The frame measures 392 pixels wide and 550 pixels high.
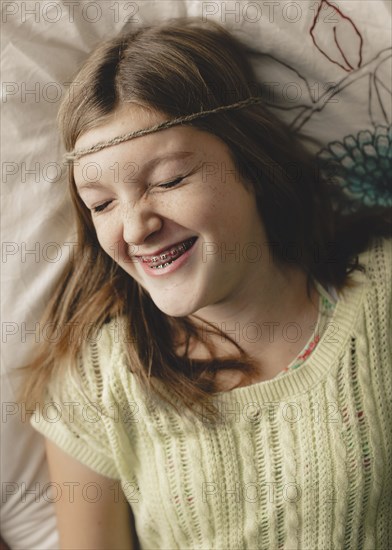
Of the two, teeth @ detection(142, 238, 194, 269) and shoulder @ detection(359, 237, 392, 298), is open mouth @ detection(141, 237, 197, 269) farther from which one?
shoulder @ detection(359, 237, 392, 298)

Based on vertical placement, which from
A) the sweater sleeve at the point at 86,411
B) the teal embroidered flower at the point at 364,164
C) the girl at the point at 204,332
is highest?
the teal embroidered flower at the point at 364,164

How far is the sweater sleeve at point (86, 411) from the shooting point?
1.05 m

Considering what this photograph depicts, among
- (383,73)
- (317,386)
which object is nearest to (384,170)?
(383,73)

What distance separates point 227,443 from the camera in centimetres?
103

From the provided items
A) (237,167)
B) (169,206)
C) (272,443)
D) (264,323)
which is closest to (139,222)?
(169,206)

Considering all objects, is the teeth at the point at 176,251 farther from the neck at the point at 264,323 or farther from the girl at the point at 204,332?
the neck at the point at 264,323

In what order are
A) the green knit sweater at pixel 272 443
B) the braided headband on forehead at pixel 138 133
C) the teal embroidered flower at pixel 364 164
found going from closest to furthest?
the braided headband on forehead at pixel 138 133 → the green knit sweater at pixel 272 443 → the teal embroidered flower at pixel 364 164

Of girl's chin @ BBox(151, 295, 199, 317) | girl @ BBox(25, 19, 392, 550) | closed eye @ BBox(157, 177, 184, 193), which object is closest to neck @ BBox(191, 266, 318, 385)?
girl @ BBox(25, 19, 392, 550)

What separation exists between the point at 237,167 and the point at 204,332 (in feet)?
0.88

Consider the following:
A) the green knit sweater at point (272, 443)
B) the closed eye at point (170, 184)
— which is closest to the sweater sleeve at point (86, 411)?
the green knit sweater at point (272, 443)

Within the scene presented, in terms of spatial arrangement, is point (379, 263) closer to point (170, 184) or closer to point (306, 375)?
point (306, 375)

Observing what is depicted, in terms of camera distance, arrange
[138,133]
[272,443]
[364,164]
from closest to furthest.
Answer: [138,133], [272,443], [364,164]

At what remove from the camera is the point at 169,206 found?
2.98ft

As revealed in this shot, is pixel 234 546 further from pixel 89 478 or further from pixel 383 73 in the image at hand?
pixel 383 73
